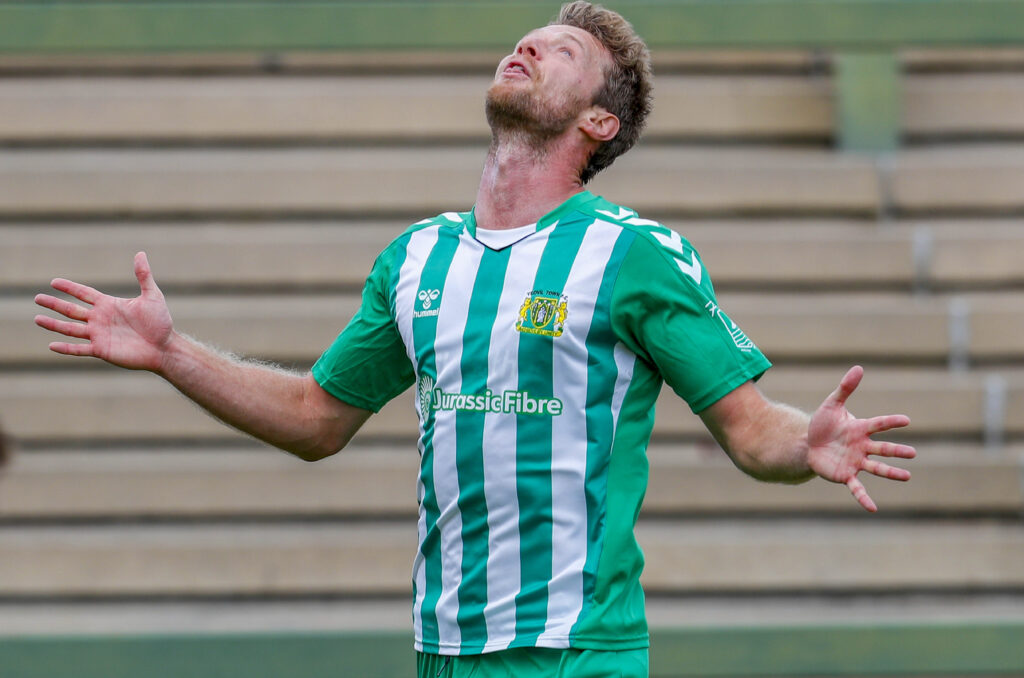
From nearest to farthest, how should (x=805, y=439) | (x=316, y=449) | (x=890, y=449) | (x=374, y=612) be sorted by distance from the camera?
(x=890, y=449) < (x=805, y=439) < (x=316, y=449) < (x=374, y=612)

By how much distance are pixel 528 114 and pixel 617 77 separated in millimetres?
224

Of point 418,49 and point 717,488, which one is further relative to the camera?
point 418,49

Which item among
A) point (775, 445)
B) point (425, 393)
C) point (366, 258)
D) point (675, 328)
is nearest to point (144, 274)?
point (425, 393)

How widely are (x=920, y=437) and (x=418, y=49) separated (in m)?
2.89

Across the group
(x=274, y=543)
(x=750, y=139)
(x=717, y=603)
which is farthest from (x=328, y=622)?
(x=750, y=139)

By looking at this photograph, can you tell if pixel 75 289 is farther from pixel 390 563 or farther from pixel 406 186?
pixel 406 186

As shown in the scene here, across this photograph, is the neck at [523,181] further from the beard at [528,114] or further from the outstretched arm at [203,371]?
the outstretched arm at [203,371]

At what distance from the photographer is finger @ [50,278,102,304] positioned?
2191mm

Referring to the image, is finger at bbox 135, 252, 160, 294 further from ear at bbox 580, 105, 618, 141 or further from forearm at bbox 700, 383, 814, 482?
forearm at bbox 700, 383, 814, 482

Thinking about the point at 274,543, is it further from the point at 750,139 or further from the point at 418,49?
the point at 750,139

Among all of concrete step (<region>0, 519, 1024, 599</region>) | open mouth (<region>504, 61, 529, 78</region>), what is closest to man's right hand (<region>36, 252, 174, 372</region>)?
open mouth (<region>504, 61, 529, 78</region>)

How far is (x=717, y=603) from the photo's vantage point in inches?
202

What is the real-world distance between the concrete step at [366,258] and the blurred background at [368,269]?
14mm

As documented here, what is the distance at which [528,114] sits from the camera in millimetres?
2326
